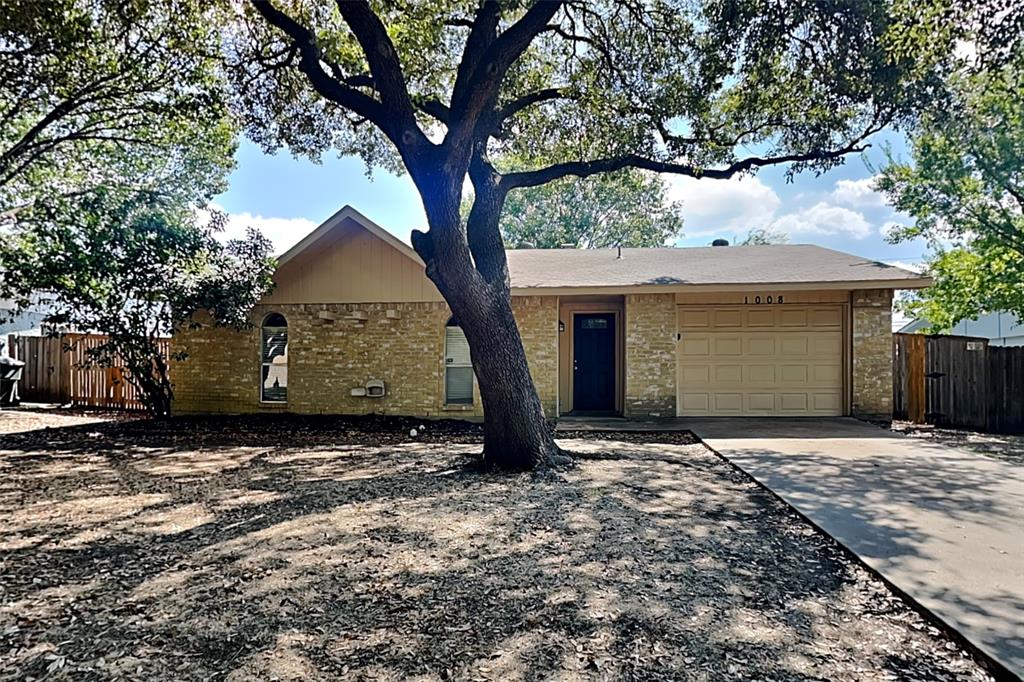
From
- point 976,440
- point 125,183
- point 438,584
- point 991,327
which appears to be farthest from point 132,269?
point 991,327

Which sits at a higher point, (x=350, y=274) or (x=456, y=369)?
(x=350, y=274)

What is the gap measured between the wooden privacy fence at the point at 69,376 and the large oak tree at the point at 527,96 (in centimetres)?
706

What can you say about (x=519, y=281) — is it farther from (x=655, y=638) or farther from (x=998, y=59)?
(x=655, y=638)

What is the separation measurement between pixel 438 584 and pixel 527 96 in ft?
24.1

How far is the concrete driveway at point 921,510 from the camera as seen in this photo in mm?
3141

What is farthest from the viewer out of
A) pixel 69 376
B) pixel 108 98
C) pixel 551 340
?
pixel 69 376

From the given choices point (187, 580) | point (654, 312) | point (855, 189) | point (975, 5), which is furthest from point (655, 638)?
point (855, 189)

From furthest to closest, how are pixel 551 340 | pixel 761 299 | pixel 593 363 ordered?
pixel 593 363, pixel 761 299, pixel 551 340

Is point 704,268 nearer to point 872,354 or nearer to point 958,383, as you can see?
point 872,354

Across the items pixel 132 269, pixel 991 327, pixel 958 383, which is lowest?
pixel 958 383

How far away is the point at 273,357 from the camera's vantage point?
1178 cm

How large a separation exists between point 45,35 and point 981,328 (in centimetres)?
3182

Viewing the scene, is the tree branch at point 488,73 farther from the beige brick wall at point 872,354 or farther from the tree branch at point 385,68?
the beige brick wall at point 872,354

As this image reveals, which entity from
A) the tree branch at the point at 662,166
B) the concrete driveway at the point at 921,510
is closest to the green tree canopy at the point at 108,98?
the tree branch at the point at 662,166
